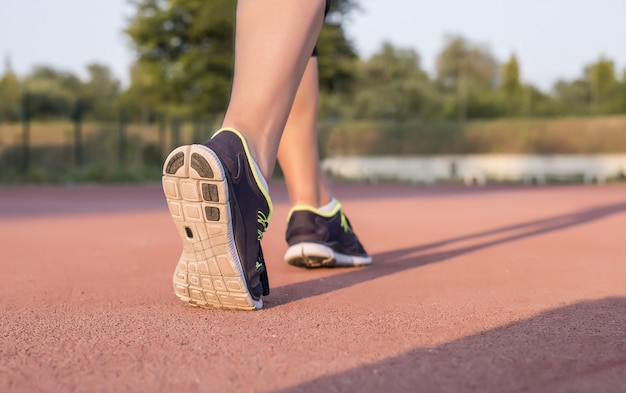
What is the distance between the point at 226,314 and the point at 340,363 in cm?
58

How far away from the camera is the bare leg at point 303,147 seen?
2691 mm

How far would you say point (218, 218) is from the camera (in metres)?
1.79

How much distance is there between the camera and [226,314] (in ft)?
6.14

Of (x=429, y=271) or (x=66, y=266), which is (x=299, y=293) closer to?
(x=429, y=271)

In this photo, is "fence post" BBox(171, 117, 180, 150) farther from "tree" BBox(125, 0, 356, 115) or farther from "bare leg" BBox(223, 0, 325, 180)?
"bare leg" BBox(223, 0, 325, 180)

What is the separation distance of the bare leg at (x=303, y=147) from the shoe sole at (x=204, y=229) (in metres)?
0.85

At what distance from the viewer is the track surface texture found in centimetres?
125

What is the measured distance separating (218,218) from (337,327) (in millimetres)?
368

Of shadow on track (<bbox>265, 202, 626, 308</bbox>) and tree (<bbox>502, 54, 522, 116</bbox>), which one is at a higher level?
tree (<bbox>502, 54, 522, 116</bbox>)

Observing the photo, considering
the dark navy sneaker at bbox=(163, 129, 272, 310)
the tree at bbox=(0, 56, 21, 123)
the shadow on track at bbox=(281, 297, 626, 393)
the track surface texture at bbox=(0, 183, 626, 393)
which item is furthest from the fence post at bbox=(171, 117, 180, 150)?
the shadow on track at bbox=(281, 297, 626, 393)

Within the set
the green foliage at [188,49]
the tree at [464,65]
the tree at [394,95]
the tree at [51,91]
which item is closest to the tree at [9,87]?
the tree at [51,91]

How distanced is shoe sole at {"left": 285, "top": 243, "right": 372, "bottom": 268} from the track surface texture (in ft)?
0.13

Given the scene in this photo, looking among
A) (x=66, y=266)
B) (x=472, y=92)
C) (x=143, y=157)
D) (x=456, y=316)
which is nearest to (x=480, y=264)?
(x=456, y=316)

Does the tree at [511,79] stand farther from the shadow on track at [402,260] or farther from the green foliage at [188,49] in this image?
the shadow on track at [402,260]
